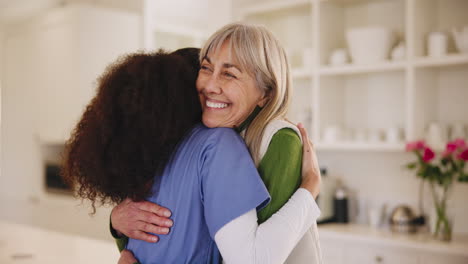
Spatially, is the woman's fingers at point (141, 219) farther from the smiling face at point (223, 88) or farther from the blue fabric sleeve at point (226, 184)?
the smiling face at point (223, 88)

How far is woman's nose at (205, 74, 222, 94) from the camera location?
1.35 metres

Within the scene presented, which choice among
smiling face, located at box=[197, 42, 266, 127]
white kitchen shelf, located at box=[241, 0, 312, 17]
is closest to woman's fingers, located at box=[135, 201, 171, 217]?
smiling face, located at box=[197, 42, 266, 127]

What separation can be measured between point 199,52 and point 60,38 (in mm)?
2977

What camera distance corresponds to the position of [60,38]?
13.8ft

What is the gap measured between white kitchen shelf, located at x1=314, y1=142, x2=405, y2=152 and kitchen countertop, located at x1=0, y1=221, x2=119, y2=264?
1.53 metres

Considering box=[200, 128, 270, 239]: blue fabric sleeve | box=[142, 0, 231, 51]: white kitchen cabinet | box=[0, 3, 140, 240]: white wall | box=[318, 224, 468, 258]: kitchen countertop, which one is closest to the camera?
box=[200, 128, 270, 239]: blue fabric sleeve

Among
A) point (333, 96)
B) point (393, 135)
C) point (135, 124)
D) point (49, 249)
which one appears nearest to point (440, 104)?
point (393, 135)

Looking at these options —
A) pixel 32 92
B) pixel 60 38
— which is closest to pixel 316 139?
pixel 60 38

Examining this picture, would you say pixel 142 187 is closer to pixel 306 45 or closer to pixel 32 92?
pixel 306 45

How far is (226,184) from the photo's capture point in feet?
3.92

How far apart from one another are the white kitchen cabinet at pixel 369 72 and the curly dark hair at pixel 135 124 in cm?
210

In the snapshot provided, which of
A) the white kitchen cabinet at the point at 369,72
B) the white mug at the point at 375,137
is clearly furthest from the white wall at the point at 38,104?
the white mug at the point at 375,137

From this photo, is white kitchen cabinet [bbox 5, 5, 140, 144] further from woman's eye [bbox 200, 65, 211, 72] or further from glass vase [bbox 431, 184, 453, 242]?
woman's eye [bbox 200, 65, 211, 72]

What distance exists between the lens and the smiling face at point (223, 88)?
1.36 meters
